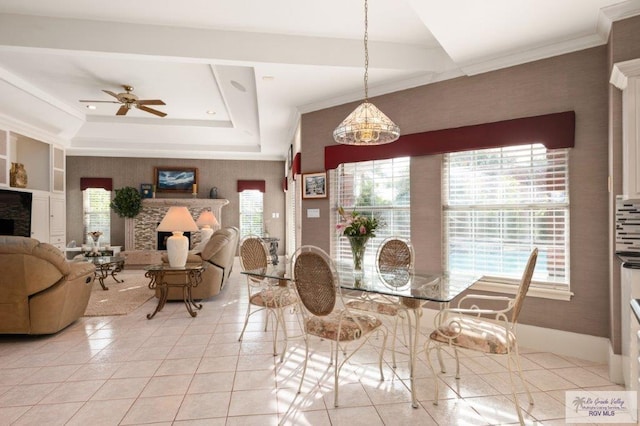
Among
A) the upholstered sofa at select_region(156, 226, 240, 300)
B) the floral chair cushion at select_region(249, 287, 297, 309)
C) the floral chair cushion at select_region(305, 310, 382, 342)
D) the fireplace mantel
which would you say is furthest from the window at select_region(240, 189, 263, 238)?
the floral chair cushion at select_region(305, 310, 382, 342)

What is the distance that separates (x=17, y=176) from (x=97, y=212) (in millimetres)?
3215

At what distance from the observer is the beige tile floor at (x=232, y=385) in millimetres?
2094

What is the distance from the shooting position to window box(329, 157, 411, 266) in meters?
4.21

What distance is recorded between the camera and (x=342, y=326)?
236 centimetres

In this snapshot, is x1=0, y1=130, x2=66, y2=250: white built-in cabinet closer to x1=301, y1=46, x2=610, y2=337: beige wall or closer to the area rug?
the area rug

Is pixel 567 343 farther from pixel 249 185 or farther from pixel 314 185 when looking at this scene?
pixel 249 185

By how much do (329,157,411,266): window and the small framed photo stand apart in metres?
0.12

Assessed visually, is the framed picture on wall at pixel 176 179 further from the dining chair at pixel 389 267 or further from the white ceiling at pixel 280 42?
the dining chair at pixel 389 267

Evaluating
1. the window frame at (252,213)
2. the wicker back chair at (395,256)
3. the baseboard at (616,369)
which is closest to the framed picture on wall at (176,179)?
the window frame at (252,213)

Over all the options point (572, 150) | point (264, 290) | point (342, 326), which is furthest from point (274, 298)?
point (572, 150)

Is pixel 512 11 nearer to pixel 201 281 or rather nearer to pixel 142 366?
pixel 142 366

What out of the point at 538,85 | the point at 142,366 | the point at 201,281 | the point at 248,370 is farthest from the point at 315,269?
the point at 201,281

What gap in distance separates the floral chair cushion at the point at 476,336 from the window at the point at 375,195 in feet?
6.27

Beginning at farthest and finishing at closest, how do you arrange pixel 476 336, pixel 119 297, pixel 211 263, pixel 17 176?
pixel 17 176 < pixel 119 297 < pixel 211 263 < pixel 476 336
